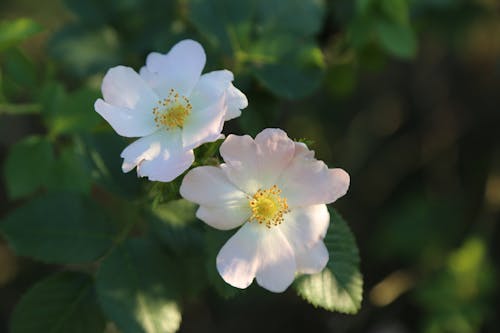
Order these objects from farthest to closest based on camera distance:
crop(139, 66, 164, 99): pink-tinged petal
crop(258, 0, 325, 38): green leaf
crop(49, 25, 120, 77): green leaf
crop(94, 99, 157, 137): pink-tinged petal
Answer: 1. crop(49, 25, 120, 77): green leaf
2. crop(258, 0, 325, 38): green leaf
3. crop(139, 66, 164, 99): pink-tinged petal
4. crop(94, 99, 157, 137): pink-tinged petal

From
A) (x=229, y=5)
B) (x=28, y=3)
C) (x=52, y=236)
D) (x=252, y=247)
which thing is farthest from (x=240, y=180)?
(x=28, y=3)

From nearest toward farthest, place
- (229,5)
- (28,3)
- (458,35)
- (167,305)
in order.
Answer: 1. (167,305)
2. (229,5)
3. (458,35)
4. (28,3)

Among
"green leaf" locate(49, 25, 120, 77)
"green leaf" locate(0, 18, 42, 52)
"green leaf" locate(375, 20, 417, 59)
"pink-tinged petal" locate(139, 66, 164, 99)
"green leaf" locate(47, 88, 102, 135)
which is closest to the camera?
"pink-tinged petal" locate(139, 66, 164, 99)

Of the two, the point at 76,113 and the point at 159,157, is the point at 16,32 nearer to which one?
the point at 76,113

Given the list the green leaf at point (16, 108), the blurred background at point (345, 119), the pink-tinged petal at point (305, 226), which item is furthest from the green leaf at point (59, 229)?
the pink-tinged petal at point (305, 226)

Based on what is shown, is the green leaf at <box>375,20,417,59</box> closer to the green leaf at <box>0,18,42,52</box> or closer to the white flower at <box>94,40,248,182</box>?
the white flower at <box>94,40,248,182</box>

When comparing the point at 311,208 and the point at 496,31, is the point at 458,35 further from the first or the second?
the point at 311,208

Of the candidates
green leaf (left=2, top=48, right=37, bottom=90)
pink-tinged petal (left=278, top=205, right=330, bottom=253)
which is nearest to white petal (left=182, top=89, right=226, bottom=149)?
pink-tinged petal (left=278, top=205, right=330, bottom=253)

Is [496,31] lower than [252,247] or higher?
lower
